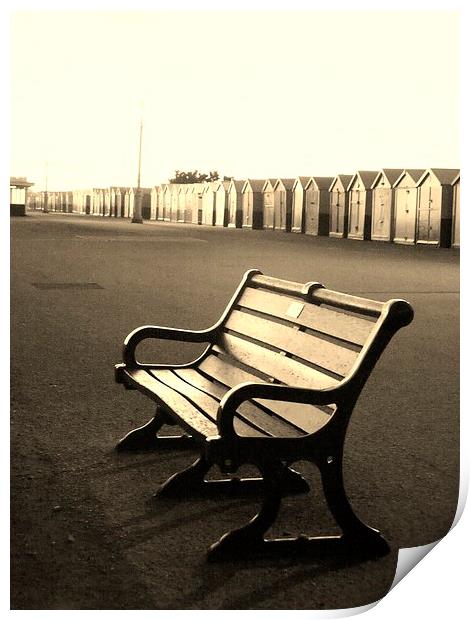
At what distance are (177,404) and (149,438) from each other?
0.76 metres

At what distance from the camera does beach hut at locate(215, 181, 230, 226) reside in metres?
35.8

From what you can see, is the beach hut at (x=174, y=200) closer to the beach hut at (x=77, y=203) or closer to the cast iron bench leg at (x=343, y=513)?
the beach hut at (x=77, y=203)

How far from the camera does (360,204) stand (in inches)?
1022

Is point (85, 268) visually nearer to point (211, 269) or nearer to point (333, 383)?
point (211, 269)

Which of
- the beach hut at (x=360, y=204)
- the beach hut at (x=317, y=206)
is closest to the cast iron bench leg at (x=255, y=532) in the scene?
the beach hut at (x=360, y=204)

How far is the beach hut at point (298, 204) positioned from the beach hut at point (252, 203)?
239 centimetres

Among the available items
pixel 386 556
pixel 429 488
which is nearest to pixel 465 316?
pixel 429 488

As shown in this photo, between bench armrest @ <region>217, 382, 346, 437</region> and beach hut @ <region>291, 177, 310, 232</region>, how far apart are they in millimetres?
26500

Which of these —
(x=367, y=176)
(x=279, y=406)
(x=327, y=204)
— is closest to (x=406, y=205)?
(x=367, y=176)

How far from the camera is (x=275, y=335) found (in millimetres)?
4270

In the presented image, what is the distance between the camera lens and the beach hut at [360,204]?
25562mm

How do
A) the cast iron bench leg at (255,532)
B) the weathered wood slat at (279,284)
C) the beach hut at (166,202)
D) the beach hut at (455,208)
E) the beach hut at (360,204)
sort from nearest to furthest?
1. the cast iron bench leg at (255,532)
2. the weathered wood slat at (279,284)
3. the beach hut at (455,208)
4. the beach hut at (360,204)
5. the beach hut at (166,202)

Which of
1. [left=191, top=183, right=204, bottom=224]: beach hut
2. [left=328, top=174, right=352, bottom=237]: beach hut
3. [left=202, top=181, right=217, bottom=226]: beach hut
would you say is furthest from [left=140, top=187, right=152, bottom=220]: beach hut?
[left=328, top=174, right=352, bottom=237]: beach hut

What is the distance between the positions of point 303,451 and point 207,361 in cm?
140
